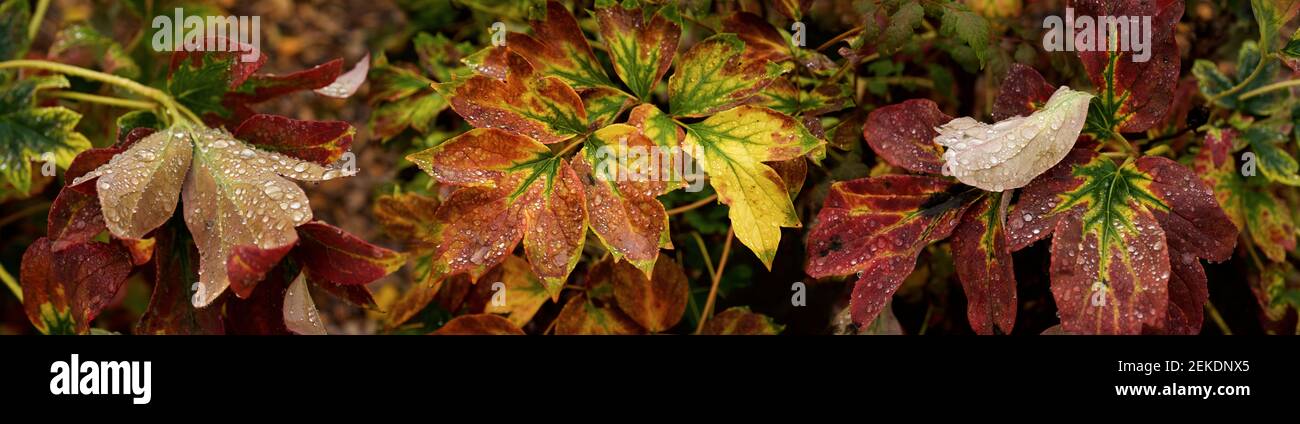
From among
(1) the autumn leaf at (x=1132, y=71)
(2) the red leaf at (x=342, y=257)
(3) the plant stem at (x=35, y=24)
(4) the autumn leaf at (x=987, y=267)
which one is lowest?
(2) the red leaf at (x=342, y=257)

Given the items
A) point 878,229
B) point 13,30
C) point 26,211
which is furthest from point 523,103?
point 26,211

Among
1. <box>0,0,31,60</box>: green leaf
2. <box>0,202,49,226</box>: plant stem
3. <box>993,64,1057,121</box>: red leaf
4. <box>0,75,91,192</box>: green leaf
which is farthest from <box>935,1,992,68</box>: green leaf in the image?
<box>0,202,49,226</box>: plant stem

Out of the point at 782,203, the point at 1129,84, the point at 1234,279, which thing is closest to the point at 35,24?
the point at 782,203

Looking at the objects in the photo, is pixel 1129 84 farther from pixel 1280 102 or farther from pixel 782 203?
pixel 1280 102

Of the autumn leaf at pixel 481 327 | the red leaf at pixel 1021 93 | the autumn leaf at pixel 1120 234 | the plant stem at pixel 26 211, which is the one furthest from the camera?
the plant stem at pixel 26 211

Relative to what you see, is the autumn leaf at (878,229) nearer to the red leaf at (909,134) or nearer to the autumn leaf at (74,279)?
the red leaf at (909,134)

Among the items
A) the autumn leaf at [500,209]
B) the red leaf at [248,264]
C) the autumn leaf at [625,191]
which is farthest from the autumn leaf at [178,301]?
the autumn leaf at [625,191]
